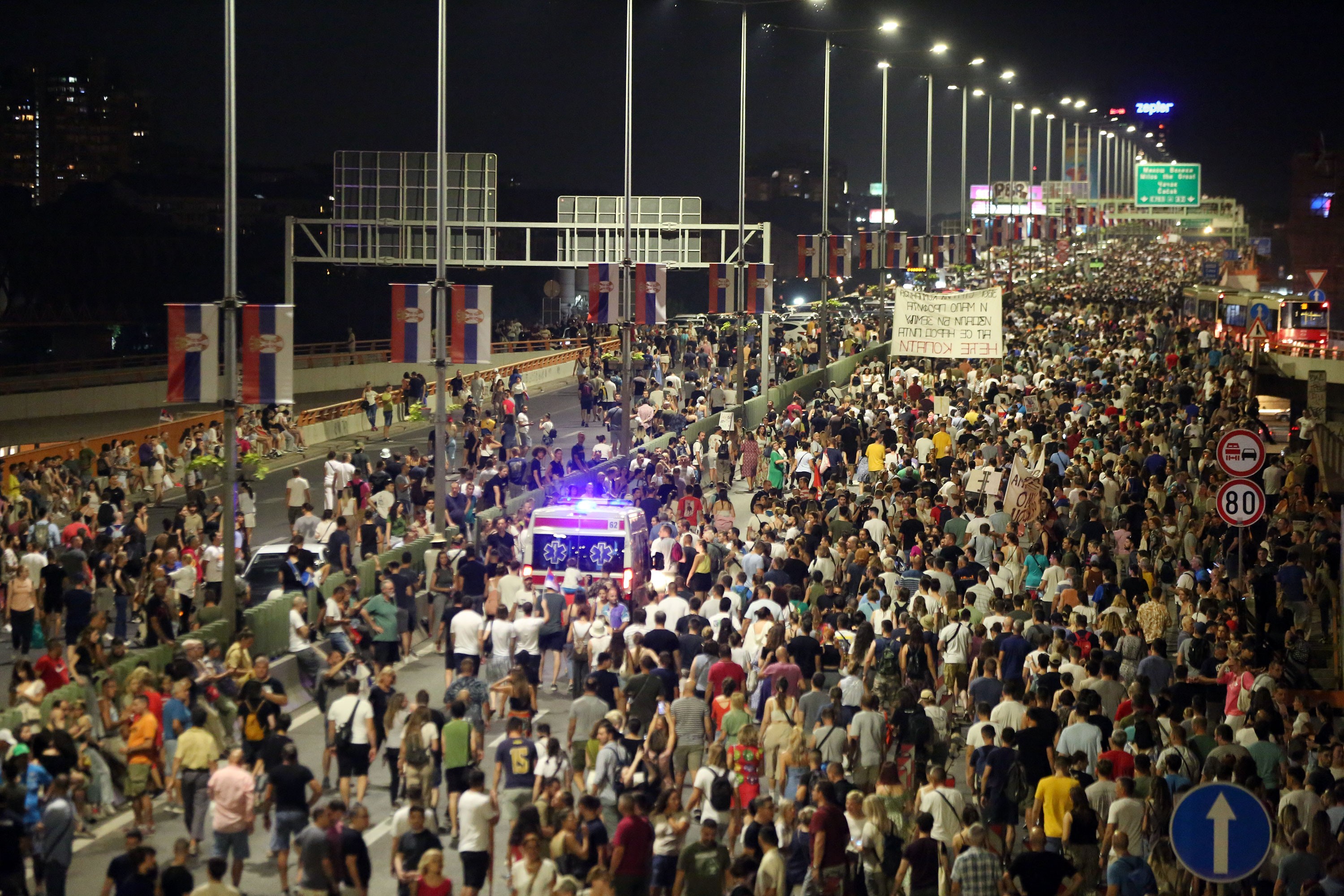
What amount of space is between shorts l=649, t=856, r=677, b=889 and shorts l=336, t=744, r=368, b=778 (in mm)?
3557

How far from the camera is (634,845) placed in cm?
1062

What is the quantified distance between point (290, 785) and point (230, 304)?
8.16 m

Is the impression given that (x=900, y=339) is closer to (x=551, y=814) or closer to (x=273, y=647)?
(x=273, y=647)

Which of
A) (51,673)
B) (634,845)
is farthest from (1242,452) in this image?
(51,673)

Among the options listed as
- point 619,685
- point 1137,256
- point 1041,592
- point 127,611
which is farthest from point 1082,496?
point 1137,256

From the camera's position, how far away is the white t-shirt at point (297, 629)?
1684 centimetres

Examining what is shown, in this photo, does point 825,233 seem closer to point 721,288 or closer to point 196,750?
point 721,288

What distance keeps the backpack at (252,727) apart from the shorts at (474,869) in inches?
110

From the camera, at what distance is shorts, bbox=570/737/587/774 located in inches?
530

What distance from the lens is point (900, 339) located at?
33688 millimetres

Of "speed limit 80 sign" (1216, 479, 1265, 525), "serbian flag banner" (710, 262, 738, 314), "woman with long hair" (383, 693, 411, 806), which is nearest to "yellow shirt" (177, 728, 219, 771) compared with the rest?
"woman with long hair" (383, 693, 411, 806)

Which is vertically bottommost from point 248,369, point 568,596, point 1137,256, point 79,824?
point 79,824

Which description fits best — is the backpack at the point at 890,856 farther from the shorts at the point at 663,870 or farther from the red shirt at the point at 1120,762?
the red shirt at the point at 1120,762

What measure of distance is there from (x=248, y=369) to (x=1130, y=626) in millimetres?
10328
